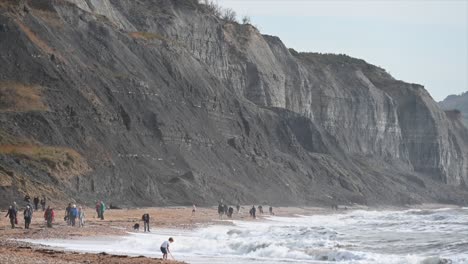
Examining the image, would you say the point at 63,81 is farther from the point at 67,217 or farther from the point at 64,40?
the point at 67,217

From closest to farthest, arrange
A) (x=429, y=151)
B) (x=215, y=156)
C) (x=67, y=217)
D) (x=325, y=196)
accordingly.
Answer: (x=67, y=217)
(x=215, y=156)
(x=325, y=196)
(x=429, y=151)

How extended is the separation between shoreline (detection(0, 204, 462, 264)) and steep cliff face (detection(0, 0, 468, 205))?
415 centimetres

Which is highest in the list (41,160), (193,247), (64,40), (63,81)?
(64,40)

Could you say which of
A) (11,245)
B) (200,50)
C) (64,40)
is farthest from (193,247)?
(200,50)

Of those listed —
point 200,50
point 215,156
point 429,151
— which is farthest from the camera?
point 429,151

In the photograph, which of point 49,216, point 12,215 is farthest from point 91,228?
point 12,215

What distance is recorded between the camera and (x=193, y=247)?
4112 centimetres

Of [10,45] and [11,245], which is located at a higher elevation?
[10,45]

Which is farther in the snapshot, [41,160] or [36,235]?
[41,160]

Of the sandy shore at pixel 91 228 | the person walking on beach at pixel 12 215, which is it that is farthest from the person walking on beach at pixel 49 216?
the person walking on beach at pixel 12 215

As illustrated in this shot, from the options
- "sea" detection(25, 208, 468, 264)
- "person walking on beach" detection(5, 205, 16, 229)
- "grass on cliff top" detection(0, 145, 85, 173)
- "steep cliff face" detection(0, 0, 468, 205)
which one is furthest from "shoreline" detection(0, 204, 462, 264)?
"grass on cliff top" detection(0, 145, 85, 173)

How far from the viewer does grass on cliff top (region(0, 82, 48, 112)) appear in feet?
235

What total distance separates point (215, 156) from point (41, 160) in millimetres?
31887

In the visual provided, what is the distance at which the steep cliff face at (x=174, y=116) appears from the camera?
71438 mm
